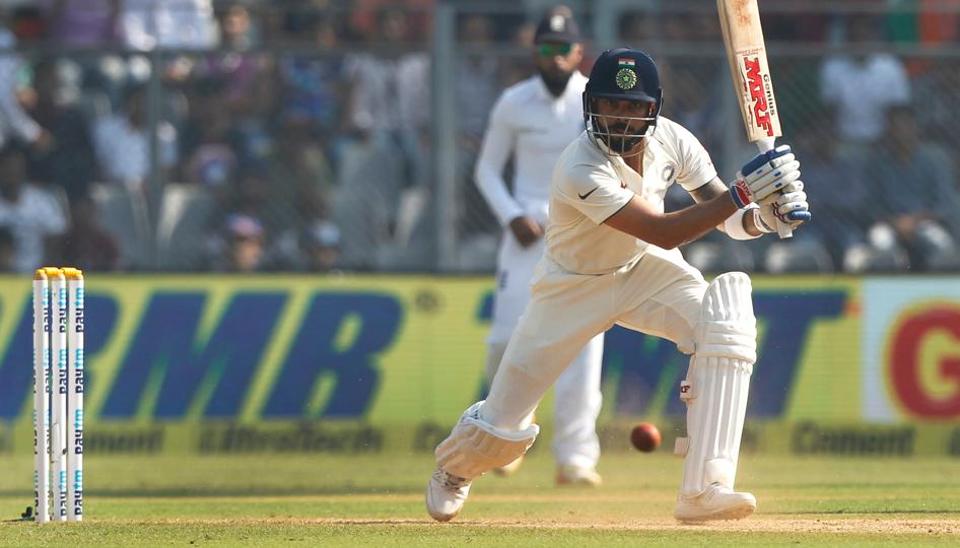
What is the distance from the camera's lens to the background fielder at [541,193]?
9398 mm

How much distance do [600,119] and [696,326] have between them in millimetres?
904

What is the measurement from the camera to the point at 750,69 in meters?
6.81

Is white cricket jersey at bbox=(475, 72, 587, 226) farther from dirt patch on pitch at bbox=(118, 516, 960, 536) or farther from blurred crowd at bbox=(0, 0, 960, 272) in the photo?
dirt patch on pitch at bbox=(118, 516, 960, 536)

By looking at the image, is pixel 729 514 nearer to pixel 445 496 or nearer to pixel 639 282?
pixel 639 282

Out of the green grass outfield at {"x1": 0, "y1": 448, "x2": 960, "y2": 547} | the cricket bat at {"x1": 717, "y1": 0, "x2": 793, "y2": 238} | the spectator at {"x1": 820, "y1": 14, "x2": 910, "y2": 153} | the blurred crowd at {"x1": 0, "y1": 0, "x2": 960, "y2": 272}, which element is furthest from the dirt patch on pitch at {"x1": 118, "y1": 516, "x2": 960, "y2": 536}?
the spectator at {"x1": 820, "y1": 14, "x2": 910, "y2": 153}

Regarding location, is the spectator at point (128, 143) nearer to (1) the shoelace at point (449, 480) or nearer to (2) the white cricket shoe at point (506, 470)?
(2) the white cricket shoe at point (506, 470)

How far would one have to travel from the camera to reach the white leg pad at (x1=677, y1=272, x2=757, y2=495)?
6594 millimetres

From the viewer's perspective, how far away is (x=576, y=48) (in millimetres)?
9594

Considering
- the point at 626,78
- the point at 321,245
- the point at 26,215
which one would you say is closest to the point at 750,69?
the point at 626,78

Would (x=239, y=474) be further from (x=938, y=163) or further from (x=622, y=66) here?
(x=938, y=163)

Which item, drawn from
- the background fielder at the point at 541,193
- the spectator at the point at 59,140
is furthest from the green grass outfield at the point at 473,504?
the spectator at the point at 59,140

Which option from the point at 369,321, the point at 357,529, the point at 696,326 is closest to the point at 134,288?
the point at 369,321

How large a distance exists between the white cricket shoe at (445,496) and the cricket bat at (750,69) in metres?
1.93

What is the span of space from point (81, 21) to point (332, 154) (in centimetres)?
311
